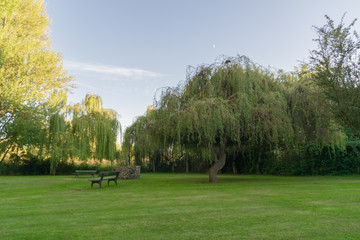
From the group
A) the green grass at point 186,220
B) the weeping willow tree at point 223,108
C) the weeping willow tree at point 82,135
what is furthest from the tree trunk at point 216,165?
the weeping willow tree at point 82,135

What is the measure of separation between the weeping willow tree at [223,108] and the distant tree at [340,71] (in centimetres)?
606

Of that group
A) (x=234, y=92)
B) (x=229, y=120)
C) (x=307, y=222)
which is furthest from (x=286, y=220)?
(x=234, y=92)

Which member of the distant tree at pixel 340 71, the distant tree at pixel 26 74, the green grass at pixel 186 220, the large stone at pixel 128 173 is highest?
the distant tree at pixel 26 74

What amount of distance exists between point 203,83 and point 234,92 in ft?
5.26

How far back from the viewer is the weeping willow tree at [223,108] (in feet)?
42.0

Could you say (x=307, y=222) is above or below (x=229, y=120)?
below

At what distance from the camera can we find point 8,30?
2069 centimetres

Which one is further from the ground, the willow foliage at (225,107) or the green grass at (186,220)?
the willow foliage at (225,107)

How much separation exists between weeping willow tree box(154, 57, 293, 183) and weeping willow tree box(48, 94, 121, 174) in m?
11.4

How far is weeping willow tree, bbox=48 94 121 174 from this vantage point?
79.3 feet

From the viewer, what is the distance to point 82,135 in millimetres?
24531

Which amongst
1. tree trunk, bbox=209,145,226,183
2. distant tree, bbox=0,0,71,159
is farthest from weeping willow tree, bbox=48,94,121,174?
tree trunk, bbox=209,145,226,183

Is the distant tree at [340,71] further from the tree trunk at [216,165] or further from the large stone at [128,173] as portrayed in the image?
the large stone at [128,173]

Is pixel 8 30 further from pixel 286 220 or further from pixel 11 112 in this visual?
pixel 286 220
